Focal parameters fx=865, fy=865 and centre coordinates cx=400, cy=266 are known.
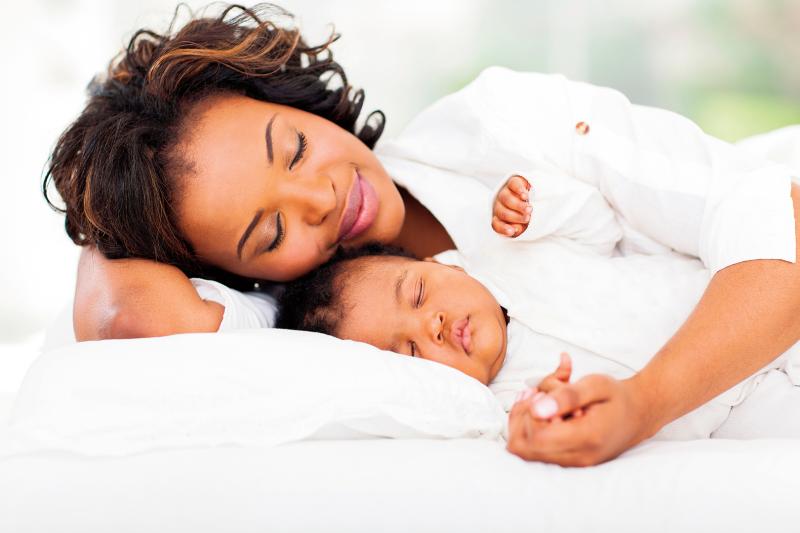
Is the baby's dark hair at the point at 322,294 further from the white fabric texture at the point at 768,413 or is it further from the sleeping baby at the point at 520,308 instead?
the white fabric texture at the point at 768,413

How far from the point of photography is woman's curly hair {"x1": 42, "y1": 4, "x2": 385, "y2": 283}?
153 cm

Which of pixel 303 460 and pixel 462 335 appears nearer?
pixel 303 460

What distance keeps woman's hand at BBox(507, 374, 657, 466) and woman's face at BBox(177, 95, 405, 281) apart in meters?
0.65

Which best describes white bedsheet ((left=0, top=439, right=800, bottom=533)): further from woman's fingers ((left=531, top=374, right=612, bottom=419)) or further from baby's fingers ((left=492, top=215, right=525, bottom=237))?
baby's fingers ((left=492, top=215, right=525, bottom=237))

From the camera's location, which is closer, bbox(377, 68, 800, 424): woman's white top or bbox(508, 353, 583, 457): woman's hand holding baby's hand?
bbox(508, 353, 583, 457): woman's hand holding baby's hand

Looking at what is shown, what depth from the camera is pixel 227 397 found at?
110cm

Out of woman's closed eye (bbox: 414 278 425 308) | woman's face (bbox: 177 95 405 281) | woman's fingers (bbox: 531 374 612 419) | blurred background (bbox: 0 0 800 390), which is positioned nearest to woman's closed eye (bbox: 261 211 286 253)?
woman's face (bbox: 177 95 405 281)

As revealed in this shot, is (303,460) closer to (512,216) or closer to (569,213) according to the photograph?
(512,216)

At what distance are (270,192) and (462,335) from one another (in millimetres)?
415

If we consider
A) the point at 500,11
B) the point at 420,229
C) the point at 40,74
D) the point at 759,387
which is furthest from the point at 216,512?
the point at 500,11

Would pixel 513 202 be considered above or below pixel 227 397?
above

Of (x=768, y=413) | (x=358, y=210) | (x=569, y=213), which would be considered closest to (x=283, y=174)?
(x=358, y=210)

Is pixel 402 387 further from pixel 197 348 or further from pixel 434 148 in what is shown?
pixel 434 148

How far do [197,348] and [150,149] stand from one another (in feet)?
1.72
